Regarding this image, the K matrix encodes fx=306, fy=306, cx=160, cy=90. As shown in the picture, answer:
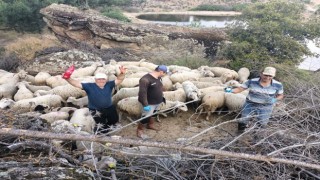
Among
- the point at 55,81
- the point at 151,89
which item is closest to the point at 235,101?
the point at 151,89

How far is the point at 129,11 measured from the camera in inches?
1602

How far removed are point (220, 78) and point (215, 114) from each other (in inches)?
78.6

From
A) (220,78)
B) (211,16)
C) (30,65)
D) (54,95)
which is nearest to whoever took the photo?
(54,95)

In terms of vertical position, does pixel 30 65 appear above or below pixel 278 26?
below

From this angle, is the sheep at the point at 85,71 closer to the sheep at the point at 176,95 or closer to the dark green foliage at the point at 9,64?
the sheep at the point at 176,95

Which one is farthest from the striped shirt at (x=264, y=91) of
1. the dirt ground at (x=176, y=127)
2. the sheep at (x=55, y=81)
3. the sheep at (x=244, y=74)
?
the sheep at (x=55, y=81)

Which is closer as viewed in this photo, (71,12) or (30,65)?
(30,65)

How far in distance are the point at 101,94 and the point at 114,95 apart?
2178 millimetres

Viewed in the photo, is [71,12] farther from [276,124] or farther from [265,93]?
[276,124]

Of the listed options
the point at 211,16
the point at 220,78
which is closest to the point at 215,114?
the point at 220,78

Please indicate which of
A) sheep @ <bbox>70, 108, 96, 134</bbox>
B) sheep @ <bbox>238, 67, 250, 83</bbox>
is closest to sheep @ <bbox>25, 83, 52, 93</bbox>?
sheep @ <bbox>70, 108, 96, 134</bbox>

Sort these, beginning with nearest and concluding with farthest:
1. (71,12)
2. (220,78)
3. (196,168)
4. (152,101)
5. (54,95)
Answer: (196,168) < (152,101) < (54,95) < (220,78) < (71,12)

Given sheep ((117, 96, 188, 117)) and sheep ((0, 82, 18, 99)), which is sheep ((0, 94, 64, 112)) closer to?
sheep ((0, 82, 18, 99))

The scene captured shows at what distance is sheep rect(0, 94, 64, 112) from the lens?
705cm
